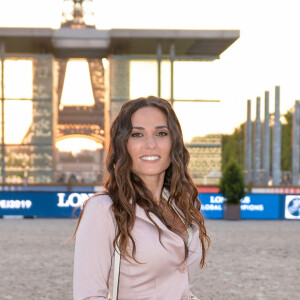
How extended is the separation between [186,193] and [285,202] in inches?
763

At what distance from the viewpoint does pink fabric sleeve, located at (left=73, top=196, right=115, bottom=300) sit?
1.99 meters

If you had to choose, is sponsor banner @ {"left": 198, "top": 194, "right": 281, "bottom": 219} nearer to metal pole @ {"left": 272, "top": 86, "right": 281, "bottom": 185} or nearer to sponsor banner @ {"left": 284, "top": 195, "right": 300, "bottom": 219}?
sponsor banner @ {"left": 284, "top": 195, "right": 300, "bottom": 219}

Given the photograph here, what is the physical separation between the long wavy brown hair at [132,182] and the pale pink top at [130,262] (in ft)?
0.13

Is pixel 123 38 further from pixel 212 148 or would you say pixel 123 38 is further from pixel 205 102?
pixel 212 148

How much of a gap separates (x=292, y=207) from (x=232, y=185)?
2550mm

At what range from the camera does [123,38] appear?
44.6 metres

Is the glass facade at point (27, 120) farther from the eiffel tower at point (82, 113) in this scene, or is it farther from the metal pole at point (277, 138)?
the eiffel tower at point (82, 113)

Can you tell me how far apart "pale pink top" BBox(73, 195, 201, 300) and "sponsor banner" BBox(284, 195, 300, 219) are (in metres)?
19.5

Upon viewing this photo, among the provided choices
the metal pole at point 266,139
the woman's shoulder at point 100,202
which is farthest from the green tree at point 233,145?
the woman's shoulder at point 100,202

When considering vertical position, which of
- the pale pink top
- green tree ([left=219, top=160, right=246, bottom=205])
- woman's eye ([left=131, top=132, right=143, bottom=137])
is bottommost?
green tree ([left=219, top=160, right=246, bottom=205])

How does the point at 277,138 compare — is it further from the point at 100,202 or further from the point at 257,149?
the point at 100,202

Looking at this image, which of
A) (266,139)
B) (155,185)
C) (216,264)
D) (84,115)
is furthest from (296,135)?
(84,115)

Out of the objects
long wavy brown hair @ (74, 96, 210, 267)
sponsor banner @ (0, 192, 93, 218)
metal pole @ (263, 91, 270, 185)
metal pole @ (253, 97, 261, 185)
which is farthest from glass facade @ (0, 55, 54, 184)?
long wavy brown hair @ (74, 96, 210, 267)

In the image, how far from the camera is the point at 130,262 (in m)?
2.04
